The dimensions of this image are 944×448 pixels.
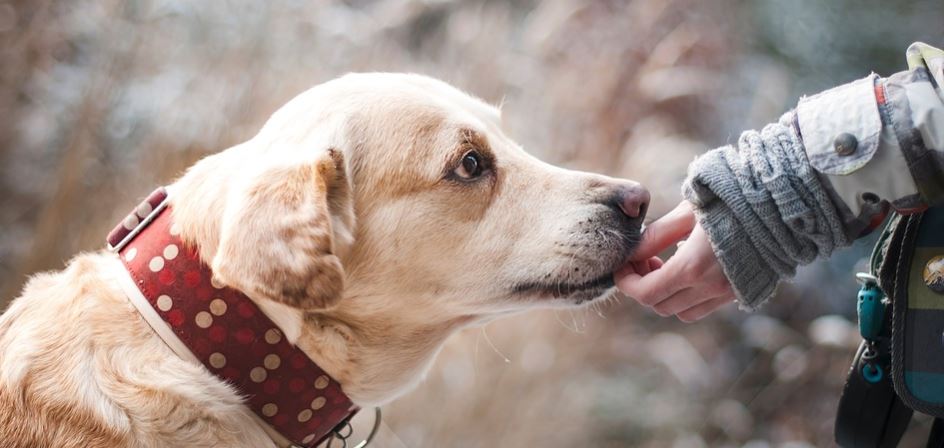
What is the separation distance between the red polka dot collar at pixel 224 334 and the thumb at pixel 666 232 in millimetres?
772

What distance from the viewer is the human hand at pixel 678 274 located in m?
1.76

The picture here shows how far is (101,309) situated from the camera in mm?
1771

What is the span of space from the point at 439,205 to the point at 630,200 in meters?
0.45

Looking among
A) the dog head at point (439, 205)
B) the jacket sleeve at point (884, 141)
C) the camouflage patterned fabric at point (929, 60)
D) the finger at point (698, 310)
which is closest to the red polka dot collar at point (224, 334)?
the dog head at point (439, 205)

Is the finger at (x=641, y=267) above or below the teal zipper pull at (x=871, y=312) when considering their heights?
above

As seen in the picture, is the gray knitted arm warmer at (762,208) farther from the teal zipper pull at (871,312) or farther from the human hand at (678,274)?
the teal zipper pull at (871,312)

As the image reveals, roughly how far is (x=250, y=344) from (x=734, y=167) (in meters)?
1.03

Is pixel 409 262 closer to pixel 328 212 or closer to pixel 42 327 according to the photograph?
pixel 328 212

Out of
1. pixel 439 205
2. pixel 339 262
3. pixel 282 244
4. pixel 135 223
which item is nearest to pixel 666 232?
pixel 439 205

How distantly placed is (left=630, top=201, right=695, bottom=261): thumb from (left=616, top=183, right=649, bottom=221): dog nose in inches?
1.9

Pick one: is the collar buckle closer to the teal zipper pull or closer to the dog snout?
the dog snout

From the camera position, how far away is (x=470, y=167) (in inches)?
78.0

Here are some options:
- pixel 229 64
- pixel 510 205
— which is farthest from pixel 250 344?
pixel 229 64

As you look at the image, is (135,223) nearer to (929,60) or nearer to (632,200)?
(632,200)
